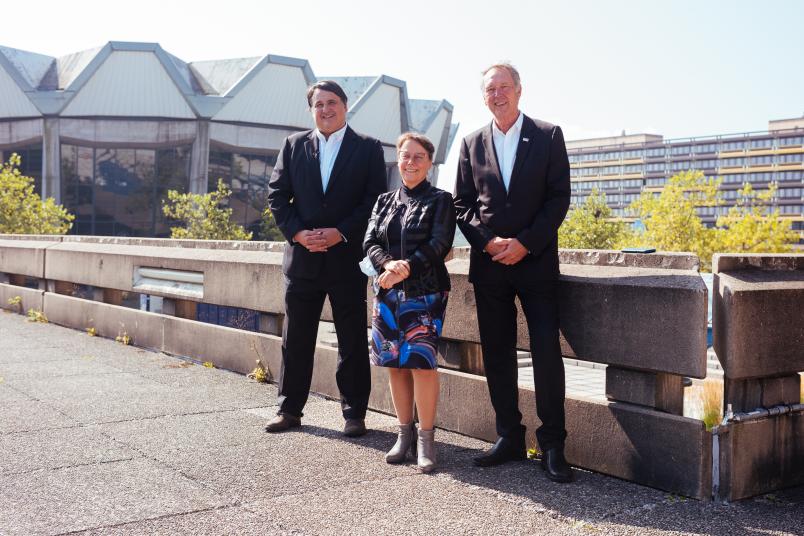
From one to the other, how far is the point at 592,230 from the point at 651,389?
66.3m

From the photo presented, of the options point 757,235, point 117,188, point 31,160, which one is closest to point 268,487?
point 757,235

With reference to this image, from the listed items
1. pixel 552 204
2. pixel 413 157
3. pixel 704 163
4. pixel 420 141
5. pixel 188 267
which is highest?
pixel 704 163

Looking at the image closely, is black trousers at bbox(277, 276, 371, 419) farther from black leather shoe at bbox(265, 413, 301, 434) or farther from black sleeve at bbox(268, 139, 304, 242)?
black sleeve at bbox(268, 139, 304, 242)

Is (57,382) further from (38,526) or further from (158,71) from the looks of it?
(158,71)

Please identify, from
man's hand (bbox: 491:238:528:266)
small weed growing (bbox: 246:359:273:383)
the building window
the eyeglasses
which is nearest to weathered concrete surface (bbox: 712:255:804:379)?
man's hand (bbox: 491:238:528:266)

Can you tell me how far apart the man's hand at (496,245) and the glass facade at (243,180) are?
62698 millimetres

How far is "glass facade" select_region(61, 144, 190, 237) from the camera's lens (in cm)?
6175

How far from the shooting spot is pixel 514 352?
4.84 m

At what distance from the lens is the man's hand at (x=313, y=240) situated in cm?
530

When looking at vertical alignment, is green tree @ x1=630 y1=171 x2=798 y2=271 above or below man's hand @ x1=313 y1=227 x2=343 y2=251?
above

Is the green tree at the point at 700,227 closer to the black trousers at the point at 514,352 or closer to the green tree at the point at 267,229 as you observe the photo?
the green tree at the point at 267,229

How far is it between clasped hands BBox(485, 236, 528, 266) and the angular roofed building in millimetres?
62009

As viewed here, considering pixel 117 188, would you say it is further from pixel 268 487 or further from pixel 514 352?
pixel 268 487

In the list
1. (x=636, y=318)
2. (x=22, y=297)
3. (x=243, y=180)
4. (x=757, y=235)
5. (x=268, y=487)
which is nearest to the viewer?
(x=268, y=487)
